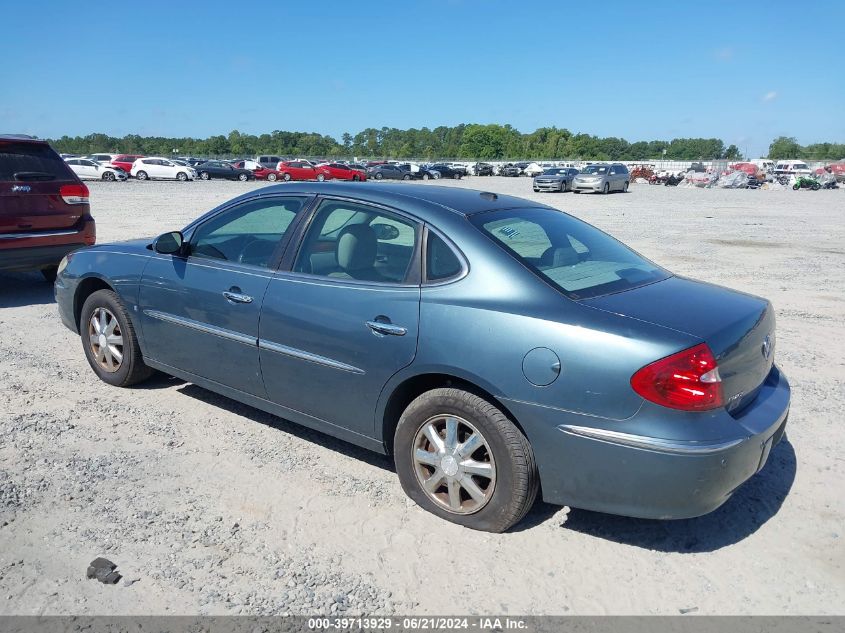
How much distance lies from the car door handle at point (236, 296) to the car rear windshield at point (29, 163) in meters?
5.00

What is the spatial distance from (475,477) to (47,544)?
2.03m

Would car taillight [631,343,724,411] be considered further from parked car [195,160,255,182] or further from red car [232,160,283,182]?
parked car [195,160,255,182]

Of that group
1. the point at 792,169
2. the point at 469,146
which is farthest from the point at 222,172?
the point at 469,146

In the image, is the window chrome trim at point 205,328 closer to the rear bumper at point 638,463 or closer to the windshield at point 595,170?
the rear bumper at point 638,463

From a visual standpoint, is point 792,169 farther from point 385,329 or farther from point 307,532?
point 307,532

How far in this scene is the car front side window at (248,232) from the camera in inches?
168

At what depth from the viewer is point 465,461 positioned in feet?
11.1

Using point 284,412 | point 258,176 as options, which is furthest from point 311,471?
point 258,176

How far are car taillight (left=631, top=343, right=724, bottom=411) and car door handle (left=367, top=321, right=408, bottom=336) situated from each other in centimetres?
115

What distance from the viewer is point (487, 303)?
10.7ft

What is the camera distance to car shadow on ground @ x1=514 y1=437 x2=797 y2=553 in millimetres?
3389

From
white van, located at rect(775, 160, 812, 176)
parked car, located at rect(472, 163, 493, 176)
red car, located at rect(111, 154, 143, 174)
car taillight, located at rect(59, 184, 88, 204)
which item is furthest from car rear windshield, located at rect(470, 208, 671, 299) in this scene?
white van, located at rect(775, 160, 812, 176)

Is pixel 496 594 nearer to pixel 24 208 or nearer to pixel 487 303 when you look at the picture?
pixel 487 303

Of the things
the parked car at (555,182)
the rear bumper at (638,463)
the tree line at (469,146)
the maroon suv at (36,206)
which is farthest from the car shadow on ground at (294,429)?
the tree line at (469,146)
